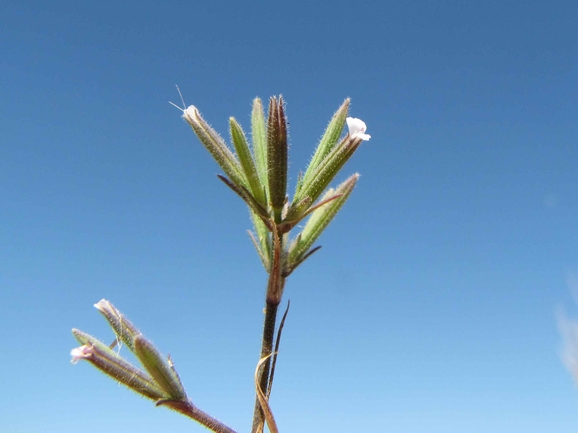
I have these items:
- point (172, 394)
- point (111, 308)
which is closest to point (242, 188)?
point (111, 308)

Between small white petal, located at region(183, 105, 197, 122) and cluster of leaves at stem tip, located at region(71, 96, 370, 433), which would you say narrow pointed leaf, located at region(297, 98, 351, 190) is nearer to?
cluster of leaves at stem tip, located at region(71, 96, 370, 433)

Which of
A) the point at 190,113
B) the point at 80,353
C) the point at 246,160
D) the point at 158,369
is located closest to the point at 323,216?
the point at 246,160

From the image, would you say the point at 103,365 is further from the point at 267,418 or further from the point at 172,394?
the point at 267,418

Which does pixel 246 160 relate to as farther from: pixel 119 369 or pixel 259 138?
pixel 119 369

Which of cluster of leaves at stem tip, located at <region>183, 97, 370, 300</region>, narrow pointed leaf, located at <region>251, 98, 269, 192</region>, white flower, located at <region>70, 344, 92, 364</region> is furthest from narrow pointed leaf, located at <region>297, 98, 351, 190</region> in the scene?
white flower, located at <region>70, 344, 92, 364</region>

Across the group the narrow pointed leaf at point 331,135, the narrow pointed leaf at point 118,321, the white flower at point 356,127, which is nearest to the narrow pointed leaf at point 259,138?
the narrow pointed leaf at point 331,135

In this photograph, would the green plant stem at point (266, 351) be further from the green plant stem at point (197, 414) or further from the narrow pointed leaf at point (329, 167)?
the narrow pointed leaf at point (329, 167)
